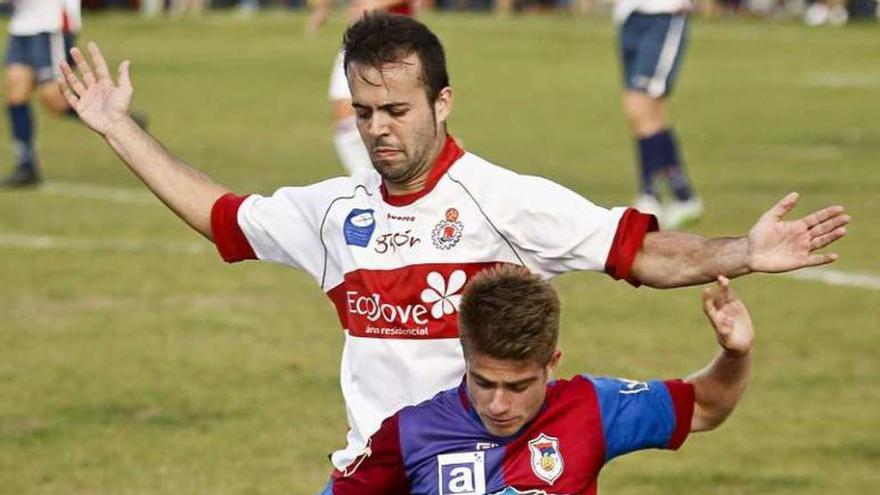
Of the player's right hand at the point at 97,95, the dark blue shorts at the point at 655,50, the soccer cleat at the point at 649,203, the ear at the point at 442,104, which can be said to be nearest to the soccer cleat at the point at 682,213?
the soccer cleat at the point at 649,203

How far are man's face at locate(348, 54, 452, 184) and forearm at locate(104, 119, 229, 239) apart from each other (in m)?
0.72

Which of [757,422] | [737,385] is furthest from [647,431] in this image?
[757,422]

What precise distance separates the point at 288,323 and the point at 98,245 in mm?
3101

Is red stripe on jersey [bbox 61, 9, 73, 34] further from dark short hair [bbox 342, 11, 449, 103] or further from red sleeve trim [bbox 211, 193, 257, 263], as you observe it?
dark short hair [bbox 342, 11, 449, 103]

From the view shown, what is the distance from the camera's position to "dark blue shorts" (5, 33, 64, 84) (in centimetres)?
1761

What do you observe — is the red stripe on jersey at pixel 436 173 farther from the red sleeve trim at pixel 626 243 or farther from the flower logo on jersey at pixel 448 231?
the red sleeve trim at pixel 626 243

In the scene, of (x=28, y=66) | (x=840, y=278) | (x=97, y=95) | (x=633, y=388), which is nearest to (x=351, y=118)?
(x=840, y=278)

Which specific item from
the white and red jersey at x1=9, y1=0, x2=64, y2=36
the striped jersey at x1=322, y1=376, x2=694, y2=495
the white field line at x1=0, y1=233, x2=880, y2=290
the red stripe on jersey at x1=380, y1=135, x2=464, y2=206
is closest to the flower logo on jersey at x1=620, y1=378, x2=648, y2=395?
the striped jersey at x1=322, y1=376, x2=694, y2=495

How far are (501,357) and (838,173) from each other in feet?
45.9

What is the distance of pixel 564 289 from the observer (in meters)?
12.9

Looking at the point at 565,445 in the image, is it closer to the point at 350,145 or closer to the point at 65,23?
the point at 350,145

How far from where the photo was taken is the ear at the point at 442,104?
19.7 feet

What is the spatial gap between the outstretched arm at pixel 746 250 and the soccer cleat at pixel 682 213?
9587 millimetres

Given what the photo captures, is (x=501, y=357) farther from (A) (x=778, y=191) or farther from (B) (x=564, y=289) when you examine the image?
(A) (x=778, y=191)
